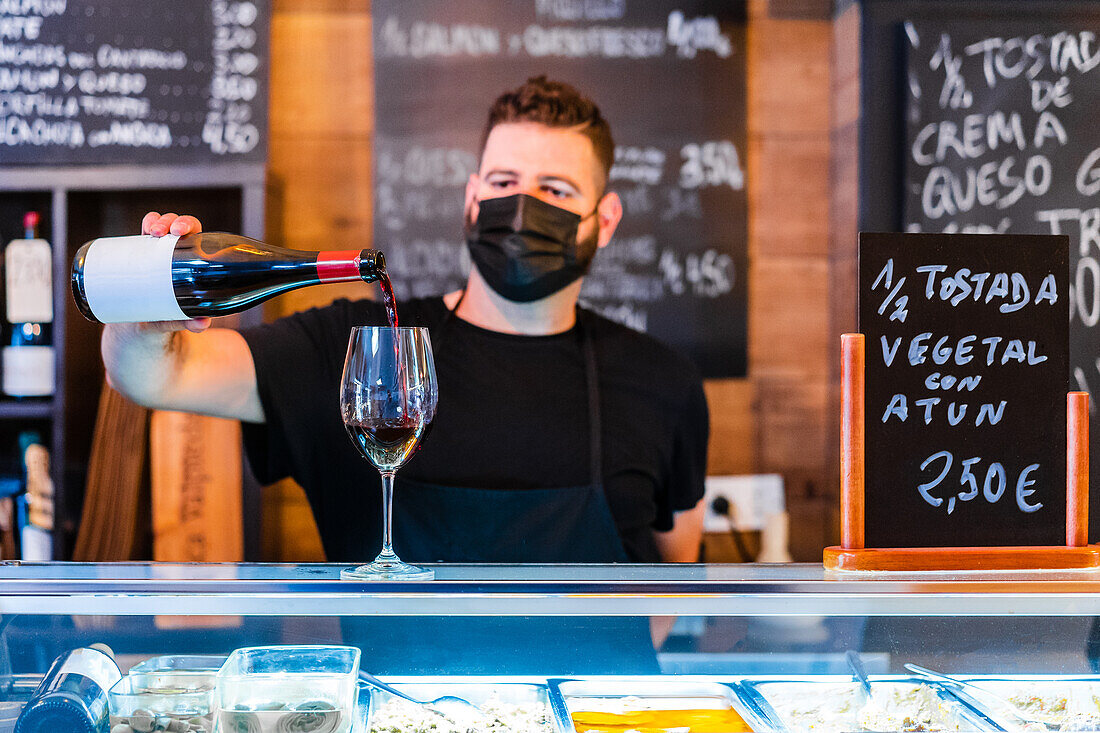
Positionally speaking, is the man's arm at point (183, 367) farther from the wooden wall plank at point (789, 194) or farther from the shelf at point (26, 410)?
the wooden wall plank at point (789, 194)

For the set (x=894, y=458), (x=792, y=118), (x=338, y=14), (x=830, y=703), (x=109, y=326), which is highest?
(x=338, y=14)

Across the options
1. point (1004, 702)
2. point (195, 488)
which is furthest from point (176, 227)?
point (195, 488)

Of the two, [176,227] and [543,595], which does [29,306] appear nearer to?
[176,227]

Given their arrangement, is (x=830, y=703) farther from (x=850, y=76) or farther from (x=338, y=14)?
(x=338, y=14)

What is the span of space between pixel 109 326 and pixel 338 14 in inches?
56.8

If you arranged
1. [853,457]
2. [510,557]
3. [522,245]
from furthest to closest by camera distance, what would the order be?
[522,245]
[510,557]
[853,457]

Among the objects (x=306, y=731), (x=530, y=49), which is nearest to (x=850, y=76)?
(x=530, y=49)

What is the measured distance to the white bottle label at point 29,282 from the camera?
88.7 inches

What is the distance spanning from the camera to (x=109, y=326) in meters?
1.31

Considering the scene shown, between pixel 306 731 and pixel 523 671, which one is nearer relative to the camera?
pixel 306 731

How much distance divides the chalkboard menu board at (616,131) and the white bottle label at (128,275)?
4.77ft

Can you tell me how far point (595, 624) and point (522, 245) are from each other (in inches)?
55.2

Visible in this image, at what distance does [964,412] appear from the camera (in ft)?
3.19

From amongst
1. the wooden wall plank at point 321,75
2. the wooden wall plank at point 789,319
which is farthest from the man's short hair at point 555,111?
the wooden wall plank at point 789,319
